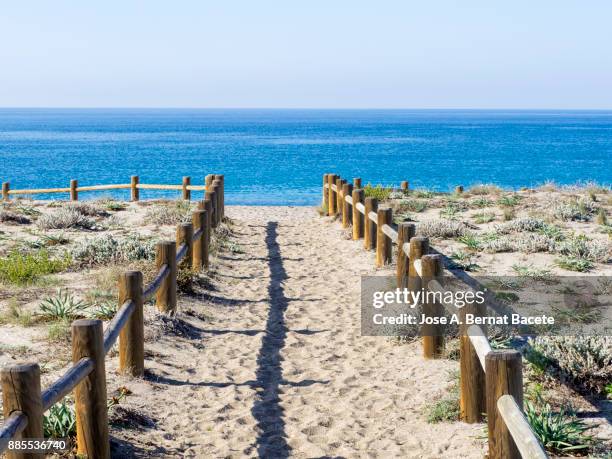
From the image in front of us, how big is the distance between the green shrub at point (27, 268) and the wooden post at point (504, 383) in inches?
306

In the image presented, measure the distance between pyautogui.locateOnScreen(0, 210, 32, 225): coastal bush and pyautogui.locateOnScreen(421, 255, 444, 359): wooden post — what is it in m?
12.1

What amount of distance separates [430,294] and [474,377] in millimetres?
1777

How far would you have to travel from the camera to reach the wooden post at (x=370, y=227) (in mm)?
13070

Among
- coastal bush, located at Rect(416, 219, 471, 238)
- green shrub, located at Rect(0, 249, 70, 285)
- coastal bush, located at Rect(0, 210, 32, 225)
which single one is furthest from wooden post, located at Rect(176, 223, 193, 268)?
coastal bush, located at Rect(0, 210, 32, 225)

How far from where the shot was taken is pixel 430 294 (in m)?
7.38

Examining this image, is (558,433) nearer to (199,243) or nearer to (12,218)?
(199,243)

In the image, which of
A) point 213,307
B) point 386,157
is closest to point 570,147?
point 386,157

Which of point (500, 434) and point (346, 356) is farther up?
point (500, 434)

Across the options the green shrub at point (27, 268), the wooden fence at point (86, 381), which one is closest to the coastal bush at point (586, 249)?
the wooden fence at point (86, 381)

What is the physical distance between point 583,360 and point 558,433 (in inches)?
53.9

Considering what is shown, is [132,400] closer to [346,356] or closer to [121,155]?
[346,356]

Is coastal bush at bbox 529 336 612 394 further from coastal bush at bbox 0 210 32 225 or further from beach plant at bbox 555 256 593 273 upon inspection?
coastal bush at bbox 0 210 32 225

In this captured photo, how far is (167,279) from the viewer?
8.49m

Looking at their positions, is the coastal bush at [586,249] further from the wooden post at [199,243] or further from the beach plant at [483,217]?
the wooden post at [199,243]
